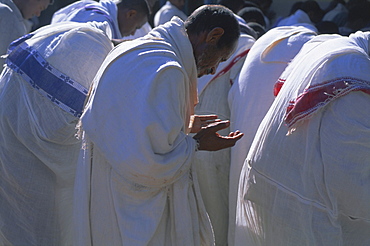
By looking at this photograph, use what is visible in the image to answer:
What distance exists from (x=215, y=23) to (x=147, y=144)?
715mm

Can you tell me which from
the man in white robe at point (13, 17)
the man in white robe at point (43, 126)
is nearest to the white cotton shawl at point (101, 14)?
the man in white robe at point (13, 17)

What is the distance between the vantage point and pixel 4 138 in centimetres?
369

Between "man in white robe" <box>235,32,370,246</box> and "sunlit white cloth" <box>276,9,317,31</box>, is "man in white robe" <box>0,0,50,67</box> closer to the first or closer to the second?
"man in white robe" <box>235,32,370,246</box>

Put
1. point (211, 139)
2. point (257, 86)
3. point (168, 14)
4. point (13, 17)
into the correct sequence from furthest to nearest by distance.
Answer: point (168, 14) < point (13, 17) < point (257, 86) < point (211, 139)

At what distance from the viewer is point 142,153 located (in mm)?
2578

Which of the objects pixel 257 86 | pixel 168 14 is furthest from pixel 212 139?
pixel 168 14

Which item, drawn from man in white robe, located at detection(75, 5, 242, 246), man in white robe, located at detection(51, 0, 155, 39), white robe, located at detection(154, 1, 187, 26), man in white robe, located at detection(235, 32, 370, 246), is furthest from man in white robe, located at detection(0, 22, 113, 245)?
white robe, located at detection(154, 1, 187, 26)

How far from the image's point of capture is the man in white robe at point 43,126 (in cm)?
352

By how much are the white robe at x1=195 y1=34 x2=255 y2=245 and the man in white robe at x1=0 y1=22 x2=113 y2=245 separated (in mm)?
863

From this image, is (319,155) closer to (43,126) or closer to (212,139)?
(212,139)

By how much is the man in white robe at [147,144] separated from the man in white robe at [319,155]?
297 millimetres

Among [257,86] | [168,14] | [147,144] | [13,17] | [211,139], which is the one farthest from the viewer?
[168,14]

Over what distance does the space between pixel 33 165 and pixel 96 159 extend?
1.05 metres

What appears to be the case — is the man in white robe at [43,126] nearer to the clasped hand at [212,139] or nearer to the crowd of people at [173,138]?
the crowd of people at [173,138]
